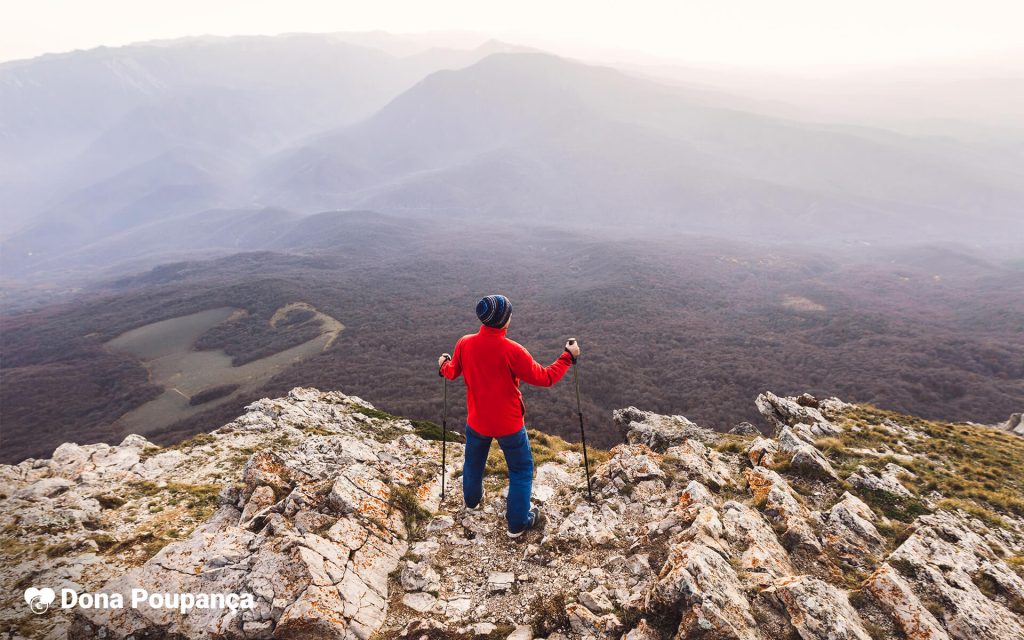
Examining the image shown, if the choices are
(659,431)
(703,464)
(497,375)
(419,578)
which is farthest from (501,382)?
(659,431)

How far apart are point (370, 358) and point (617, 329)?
187 feet

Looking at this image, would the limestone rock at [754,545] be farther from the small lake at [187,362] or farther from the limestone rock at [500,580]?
the small lake at [187,362]

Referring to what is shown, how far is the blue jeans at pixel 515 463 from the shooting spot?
7.44 meters

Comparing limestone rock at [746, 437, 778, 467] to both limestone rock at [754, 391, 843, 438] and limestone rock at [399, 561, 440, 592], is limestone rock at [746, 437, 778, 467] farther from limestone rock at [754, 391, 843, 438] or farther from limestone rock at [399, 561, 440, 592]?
limestone rock at [399, 561, 440, 592]

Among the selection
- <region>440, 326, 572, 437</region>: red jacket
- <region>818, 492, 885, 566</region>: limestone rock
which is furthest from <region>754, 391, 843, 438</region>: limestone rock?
<region>440, 326, 572, 437</region>: red jacket

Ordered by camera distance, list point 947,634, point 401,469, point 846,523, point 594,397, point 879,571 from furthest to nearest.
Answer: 1. point 594,397
2. point 401,469
3. point 846,523
4. point 879,571
5. point 947,634

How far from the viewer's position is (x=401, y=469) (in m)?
10.5

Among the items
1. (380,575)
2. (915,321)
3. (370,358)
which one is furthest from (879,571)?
(915,321)

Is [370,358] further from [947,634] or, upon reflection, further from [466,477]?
[947,634]

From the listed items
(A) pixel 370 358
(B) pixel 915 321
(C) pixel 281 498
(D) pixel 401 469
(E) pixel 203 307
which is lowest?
(E) pixel 203 307

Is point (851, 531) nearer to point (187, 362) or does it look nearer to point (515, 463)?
point (515, 463)

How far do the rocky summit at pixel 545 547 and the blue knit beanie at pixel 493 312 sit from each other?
14.0 ft

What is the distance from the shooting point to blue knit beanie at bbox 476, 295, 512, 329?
271 inches

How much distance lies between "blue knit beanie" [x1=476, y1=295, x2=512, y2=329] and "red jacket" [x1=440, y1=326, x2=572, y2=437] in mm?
122
